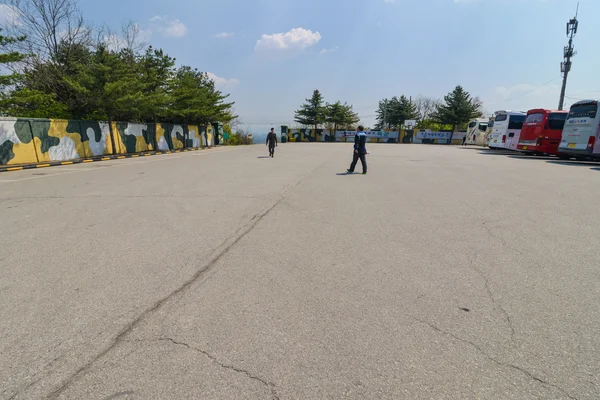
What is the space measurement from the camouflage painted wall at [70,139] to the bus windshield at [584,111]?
27089 mm

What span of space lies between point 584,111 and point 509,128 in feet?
28.1

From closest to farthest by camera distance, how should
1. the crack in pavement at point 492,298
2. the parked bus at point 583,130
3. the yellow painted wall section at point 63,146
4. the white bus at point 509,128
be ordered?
the crack in pavement at point 492,298, the parked bus at point 583,130, the yellow painted wall section at point 63,146, the white bus at point 509,128

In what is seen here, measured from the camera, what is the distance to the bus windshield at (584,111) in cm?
1550

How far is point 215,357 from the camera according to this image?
2146 mm

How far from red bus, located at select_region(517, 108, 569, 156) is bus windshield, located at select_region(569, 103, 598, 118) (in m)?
1.67

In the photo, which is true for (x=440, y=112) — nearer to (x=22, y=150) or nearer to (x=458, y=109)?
(x=458, y=109)

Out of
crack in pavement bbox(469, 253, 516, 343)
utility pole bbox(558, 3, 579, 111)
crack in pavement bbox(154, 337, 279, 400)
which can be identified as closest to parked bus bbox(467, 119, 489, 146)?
utility pole bbox(558, 3, 579, 111)

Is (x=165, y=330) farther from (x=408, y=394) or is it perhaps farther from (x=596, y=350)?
(x=596, y=350)

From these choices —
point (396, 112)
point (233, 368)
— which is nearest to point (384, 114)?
point (396, 112)

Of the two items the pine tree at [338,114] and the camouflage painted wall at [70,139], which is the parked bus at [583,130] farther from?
the pine tree at [338,114]

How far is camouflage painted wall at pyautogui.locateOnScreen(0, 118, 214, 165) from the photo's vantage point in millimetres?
14047

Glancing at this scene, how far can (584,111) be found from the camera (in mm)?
15914

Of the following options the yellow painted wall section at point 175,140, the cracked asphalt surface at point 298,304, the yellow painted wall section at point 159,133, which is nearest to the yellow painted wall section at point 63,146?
the yellow painted wall section at point 159,133

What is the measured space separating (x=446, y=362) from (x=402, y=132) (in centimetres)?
5287
